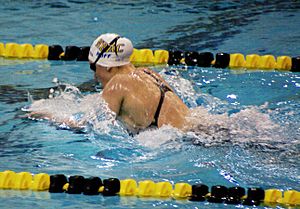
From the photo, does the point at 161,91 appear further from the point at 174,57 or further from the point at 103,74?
the point at 174,57

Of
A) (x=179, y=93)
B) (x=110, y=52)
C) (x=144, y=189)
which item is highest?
(x=110, y=52)

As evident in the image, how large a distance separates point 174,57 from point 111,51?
2007 mm

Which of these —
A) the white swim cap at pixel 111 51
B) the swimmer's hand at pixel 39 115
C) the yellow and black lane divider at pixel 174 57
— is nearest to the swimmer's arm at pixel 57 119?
the swimmer's hand at pixel 39 115

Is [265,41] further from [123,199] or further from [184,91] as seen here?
[123,199]

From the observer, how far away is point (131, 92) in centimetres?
512

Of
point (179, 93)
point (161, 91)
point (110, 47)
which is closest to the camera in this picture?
point (161, 91)

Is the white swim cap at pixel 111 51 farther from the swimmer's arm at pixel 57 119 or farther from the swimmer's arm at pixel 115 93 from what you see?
the swimmer's arm at pixel 57 119

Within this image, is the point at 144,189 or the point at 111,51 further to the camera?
the point at 111,51

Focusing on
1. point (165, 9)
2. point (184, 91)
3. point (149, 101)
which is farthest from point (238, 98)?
point (165, 9)

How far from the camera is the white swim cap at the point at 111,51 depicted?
5301mm

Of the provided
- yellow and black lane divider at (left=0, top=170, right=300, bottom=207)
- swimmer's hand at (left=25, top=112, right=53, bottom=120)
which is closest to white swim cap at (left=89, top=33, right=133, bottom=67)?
swimmer's hand at (left=25, top=112, right=53, bottom=120)

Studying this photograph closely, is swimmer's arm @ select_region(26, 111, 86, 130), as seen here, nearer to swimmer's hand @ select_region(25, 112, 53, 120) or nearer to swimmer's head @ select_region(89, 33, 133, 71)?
swimmer's hand @ select_region(25, 112, 53, 120)

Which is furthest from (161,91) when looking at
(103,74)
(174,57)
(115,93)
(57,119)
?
(174,57)

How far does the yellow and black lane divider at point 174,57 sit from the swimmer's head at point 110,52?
1.90 meters
